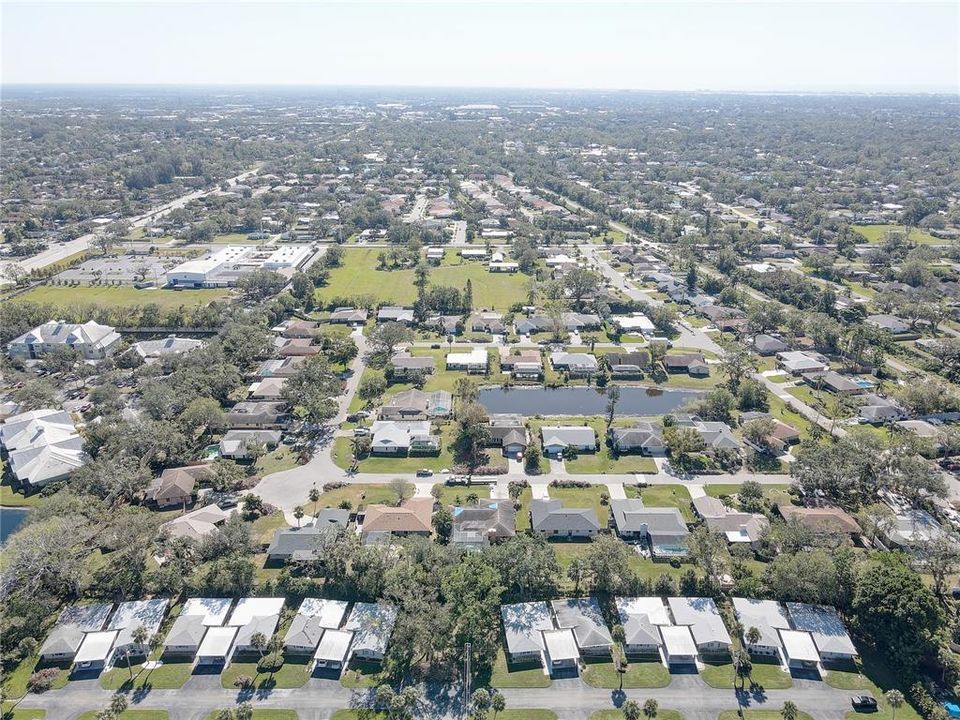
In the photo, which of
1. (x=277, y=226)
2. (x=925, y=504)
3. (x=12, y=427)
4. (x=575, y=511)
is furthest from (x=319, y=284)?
(x=925, y=504)

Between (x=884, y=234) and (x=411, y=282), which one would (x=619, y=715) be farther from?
(x=884, y=234)

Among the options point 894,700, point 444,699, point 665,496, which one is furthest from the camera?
point 665,496

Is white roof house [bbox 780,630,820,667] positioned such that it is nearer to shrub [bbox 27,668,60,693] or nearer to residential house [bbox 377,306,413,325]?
shrub [bbox 27,668,60,693]

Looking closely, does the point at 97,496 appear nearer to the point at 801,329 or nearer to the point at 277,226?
the point at 801,329

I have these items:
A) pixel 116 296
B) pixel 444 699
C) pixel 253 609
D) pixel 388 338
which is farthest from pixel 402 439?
pixel 116 296

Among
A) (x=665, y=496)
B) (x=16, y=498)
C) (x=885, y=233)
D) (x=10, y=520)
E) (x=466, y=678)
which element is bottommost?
(x=10, y=520)

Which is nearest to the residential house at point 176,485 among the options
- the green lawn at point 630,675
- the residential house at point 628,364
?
the green lawn at point 630,675
